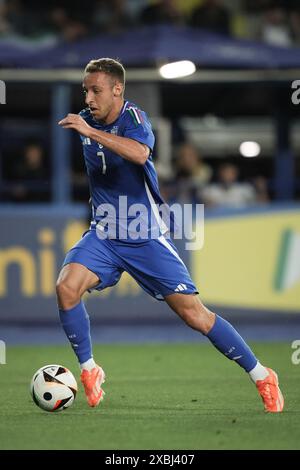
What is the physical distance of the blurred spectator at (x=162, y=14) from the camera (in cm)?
1614

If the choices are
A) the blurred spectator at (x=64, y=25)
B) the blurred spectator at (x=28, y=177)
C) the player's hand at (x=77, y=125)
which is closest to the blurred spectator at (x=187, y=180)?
the blurred spectator at (x=28, y=177)

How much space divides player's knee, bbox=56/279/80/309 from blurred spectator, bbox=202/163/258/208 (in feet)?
23.6

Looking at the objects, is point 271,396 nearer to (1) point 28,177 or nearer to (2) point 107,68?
(2) point 107,68

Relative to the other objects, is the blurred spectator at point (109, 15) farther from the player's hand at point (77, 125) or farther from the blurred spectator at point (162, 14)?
the player's hand at point (77, 125)

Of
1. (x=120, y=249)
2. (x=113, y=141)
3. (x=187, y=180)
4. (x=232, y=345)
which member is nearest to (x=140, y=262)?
(x=120, y=249)

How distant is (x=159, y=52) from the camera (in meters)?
14.2

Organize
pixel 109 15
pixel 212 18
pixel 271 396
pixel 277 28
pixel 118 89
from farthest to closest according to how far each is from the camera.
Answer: pixel 109 15 < pixel 277 28 < pixel 212 18 < pixel 118 89 < pixel 271 396

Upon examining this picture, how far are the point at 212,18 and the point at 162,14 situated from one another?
762 millimetres

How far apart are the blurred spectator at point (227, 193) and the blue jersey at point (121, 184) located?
6.83 m

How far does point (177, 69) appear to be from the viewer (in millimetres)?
14984

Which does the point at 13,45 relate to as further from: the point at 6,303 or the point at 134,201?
the point at 134,201

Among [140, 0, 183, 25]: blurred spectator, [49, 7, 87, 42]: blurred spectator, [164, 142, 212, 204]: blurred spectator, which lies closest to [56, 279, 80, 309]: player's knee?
[164, 142, 212, 204]: blurred spectator

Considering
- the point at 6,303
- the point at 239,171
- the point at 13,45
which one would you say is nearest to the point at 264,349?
the point at 6,303

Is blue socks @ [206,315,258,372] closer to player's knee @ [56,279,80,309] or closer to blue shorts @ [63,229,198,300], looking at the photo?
blue shorts @ [63,229,198,300]
